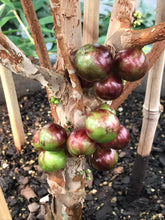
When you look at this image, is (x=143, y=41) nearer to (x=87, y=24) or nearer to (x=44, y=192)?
(x=87, y=24)

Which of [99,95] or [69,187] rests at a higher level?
[99,95]

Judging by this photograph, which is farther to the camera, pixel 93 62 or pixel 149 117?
pixel 149 117

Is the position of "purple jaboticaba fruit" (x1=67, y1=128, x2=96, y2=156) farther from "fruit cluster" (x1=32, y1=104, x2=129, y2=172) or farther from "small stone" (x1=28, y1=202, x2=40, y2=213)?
"small stone" (x1=28, y1=202, x2=40, y2=213)

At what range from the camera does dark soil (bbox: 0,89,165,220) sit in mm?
1020

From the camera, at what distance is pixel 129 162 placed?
4.08 ft

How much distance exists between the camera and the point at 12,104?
109 cm

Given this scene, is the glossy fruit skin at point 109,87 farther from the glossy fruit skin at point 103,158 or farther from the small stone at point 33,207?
the small stone at point 33,207

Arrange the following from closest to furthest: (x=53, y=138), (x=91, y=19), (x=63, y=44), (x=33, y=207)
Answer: (x=63, y=44)
(x=53, y=138)
(x=91, y=19)
(x=33, y=207)

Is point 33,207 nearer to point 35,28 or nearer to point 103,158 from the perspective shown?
point 103,158

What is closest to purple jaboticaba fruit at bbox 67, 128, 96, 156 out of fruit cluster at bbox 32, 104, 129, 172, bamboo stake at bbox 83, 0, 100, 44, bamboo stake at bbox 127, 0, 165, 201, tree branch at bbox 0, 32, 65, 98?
fruit cluster at bbox 32, 104, 129, 172

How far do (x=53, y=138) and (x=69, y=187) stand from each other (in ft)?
0.77

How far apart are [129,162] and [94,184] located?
216 mm

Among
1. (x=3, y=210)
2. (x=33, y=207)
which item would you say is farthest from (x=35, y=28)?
(x=33, y=207)

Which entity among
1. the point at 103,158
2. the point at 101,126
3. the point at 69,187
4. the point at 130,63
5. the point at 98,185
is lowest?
the point at 98,185
